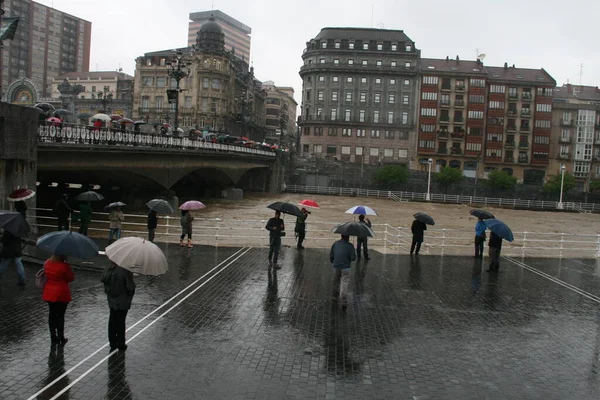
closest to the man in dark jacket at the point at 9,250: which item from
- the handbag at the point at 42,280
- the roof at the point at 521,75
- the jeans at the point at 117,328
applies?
the handbag at the point at 42,280

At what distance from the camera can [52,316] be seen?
913 centimetres

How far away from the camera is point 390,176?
266 ft

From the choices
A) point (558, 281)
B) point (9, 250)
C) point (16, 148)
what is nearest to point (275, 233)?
point (9, 250)

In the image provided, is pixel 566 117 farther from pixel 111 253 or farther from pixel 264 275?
pixel 111 253

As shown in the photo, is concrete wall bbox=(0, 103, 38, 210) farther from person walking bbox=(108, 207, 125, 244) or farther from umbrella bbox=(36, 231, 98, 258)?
umbrella bbox=(36, 231, 98, 258)

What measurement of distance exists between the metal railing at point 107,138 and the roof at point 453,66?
192ft

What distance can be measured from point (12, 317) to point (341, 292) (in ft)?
20.7

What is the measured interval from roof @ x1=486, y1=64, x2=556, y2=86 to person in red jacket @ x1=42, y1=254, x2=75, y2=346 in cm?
9346

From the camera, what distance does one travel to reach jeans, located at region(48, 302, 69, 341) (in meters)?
9.09

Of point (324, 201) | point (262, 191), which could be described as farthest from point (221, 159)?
point (262, 191)

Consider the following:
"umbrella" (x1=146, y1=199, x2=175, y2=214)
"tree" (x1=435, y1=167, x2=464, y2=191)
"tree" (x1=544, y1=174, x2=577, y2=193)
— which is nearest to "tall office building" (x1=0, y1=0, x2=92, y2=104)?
"tree" (x1=435, y1=167, x2=464, y2=191)

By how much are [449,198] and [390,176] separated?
8575 mm

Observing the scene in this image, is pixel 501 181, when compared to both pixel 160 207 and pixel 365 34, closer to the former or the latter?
pixel 365 34

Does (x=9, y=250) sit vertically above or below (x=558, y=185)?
below
